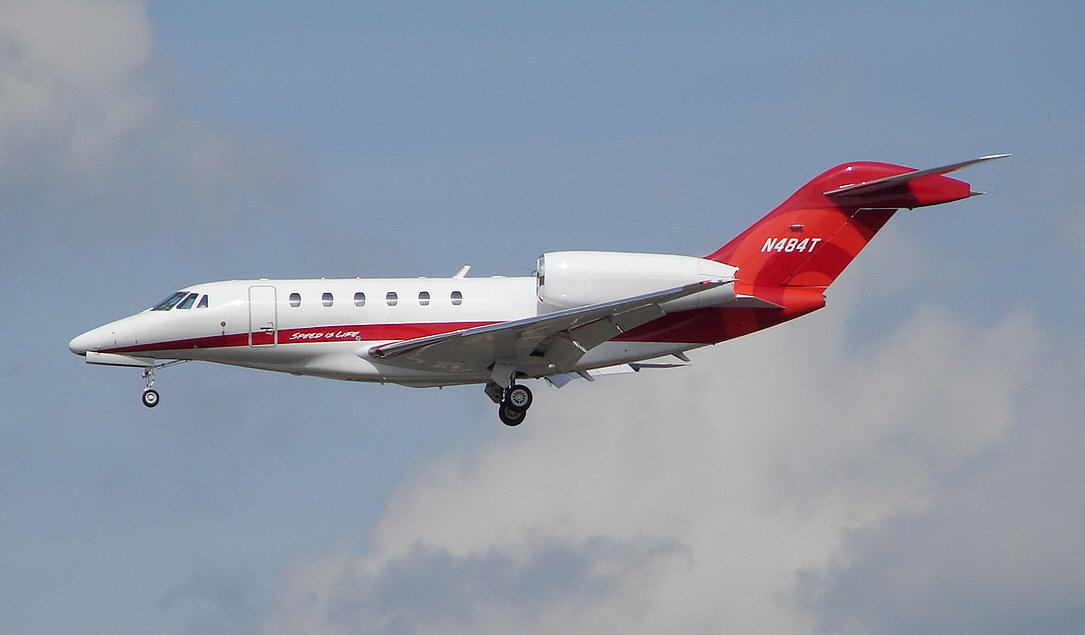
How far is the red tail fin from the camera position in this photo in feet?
97.8

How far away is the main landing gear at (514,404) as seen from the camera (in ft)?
94.7

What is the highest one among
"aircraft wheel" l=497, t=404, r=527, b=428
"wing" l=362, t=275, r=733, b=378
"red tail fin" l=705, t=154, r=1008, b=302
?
"red tail fin" l=705, t=154, r=1008, b=302

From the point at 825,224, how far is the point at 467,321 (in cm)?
786

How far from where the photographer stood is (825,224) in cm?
3025

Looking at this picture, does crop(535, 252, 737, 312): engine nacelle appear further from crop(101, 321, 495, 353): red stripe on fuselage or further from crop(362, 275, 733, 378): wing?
crop(101, 321, 495, 353): red stripe on fuselage

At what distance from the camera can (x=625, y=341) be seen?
29125 mm

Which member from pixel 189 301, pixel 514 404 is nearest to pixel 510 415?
pixel 514 404

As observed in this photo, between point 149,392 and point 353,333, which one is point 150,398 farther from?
point 353,333

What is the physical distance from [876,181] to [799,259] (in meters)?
2.30

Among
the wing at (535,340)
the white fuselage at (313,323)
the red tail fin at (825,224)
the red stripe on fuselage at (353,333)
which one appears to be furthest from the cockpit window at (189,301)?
the red tail fin at (825,224)

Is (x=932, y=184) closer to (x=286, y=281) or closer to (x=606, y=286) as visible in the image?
(x=606, y=286)

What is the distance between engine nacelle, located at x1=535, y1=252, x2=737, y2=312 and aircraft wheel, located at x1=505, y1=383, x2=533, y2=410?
5.71 ft

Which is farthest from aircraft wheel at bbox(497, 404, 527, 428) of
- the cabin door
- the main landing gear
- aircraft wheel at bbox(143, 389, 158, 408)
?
aircraft wheel at bbox(143, 389, 158, 408)

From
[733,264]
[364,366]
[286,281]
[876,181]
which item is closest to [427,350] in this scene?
[364,366]
